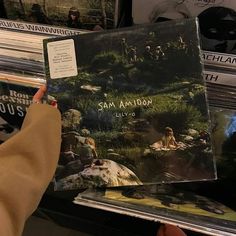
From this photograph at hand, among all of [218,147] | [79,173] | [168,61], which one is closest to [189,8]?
[168,61]

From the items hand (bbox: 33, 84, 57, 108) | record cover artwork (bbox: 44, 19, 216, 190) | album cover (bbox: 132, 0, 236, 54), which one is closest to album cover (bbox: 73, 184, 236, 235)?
record cover artwork (bbox: 44, 19, 216, 190)

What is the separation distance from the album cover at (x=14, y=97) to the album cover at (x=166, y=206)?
0.73 feet

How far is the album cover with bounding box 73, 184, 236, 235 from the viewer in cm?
61

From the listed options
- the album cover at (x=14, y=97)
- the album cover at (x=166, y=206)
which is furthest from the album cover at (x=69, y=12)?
the album cover at (x=166, y=206)

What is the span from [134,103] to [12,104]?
0.28 metres

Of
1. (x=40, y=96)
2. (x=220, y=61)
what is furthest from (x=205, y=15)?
(x=40, y=96)

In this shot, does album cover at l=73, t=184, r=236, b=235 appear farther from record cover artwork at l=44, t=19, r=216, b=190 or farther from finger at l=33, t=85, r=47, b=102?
finger at l=33, t=85, r=47, b=102

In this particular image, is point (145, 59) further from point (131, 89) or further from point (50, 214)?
point (50, 214)

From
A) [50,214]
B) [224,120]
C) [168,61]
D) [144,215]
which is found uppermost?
[168,61]

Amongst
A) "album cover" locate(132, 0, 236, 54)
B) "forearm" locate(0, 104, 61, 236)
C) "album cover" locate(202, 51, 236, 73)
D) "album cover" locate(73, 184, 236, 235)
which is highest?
"album cover" locate(132, 0, 236, 54)

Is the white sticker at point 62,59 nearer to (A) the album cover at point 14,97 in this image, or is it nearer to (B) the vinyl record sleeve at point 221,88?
(A) the album cover at point 14,97

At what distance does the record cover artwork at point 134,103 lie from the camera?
617 mm

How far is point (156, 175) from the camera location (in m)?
0.68

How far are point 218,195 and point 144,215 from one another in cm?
22
